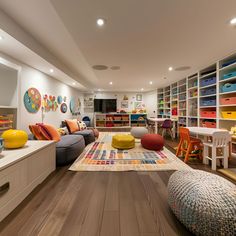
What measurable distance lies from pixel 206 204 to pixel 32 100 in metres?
3.74

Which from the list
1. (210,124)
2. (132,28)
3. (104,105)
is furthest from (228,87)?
(104,105)

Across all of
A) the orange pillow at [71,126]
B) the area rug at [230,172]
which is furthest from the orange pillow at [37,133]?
the area rug at [230,172]

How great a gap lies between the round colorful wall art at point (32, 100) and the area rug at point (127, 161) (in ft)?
5.43

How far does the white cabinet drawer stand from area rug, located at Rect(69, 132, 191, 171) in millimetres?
937

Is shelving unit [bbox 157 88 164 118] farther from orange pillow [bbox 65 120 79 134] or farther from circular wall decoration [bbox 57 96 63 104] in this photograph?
circular wall decoration [bbox 57 96 63 104]

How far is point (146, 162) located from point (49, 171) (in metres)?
1.78

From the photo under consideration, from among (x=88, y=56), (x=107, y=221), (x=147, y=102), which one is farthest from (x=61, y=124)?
(x=147, y=102)

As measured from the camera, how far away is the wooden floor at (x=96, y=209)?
1235mm

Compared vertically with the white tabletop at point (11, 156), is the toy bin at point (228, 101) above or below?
above

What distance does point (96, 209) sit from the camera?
1.49m

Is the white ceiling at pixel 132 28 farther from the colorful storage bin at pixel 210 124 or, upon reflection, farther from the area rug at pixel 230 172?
the area rug at pixel 230 172

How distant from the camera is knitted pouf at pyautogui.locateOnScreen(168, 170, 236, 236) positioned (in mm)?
1054

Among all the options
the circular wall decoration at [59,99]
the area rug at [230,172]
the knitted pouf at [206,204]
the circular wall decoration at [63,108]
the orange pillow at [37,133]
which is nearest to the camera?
the knitted pouf at [206,204]

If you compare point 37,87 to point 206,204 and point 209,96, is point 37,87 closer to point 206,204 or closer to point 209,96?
point 206,204
